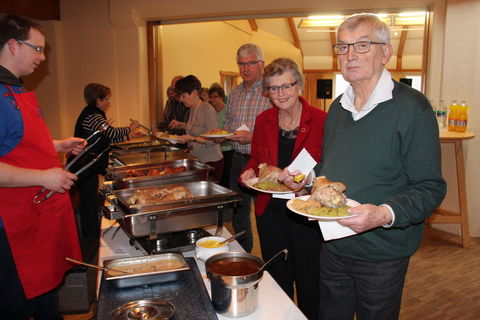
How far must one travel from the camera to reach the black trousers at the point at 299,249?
5.94 ft

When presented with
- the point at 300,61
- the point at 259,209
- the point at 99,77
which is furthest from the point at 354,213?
the point at 300,61

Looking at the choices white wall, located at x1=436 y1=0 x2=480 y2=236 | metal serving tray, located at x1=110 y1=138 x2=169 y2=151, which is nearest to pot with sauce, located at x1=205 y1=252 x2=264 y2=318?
metal serving tray, located at x1=110 y1=138 x2=169 y2=151

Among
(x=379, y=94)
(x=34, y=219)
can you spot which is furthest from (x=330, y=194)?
(x=34, y=219)

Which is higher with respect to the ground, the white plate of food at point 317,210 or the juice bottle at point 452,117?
the juice bottle at point 452,117

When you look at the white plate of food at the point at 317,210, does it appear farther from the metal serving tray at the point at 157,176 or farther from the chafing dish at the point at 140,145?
the chafing dish at the point at 140,145

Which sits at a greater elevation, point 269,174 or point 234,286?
point 269,174

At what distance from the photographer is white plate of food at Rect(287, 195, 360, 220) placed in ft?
3.62

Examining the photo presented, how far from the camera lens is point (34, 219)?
1641 mm

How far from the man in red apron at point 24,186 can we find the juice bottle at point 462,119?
10.5 ft

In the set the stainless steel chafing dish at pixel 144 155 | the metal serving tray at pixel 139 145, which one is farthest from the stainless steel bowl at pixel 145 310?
the metal serving tray at pixel 139 145

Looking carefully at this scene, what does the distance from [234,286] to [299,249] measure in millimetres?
833

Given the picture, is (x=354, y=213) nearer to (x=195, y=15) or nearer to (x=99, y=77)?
(x=195, y=15)

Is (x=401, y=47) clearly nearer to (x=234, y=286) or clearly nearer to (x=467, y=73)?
(x=467, y=73)

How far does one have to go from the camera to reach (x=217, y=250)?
1.34 metres
